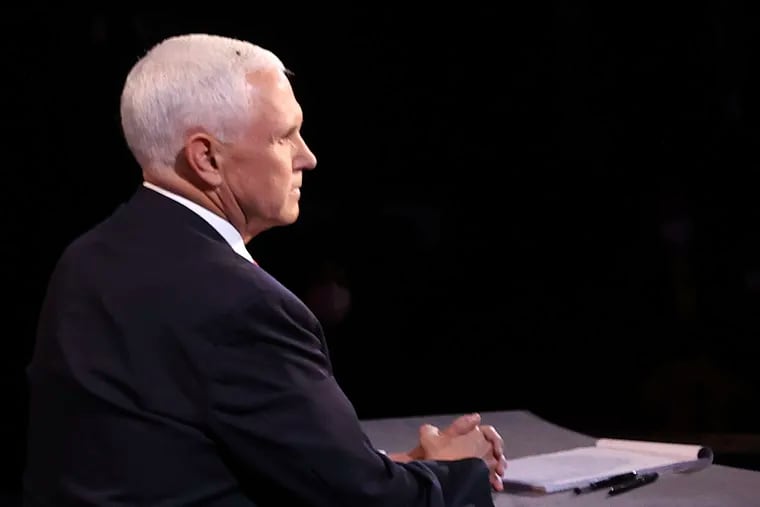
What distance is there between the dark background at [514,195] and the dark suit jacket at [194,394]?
61.1 inches

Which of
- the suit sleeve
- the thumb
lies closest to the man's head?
the suit sleeve

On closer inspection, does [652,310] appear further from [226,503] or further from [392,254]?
[226,503]

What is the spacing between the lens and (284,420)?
3.40ft

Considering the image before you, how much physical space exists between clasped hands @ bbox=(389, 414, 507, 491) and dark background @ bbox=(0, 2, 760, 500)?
1.43 metres

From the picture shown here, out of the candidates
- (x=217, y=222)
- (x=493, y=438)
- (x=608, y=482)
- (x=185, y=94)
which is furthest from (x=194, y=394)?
(x=608, y=482)

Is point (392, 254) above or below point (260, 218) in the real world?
below

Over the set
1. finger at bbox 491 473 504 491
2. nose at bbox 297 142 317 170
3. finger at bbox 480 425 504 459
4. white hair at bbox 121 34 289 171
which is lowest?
finger at bbox 491 473 504 491

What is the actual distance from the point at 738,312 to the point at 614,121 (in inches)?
24.2

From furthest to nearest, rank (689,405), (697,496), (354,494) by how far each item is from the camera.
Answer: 1. (689,405)
2. (697,496)
3. (354,494)

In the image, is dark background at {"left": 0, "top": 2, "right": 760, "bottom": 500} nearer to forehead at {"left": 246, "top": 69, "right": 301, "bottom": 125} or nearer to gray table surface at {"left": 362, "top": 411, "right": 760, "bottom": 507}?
gray table surface at {"left": 362, "top": 411, "right": 760, "bottom": 507}

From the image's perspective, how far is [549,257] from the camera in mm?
2850

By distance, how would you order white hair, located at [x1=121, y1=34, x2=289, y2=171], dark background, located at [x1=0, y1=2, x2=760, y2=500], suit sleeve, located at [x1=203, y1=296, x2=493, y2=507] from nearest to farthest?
suit sleeve, located at [x1=203, y1=296, x2=493, y2=507]
white hair, located at [x1=121, y1=34, x2=289, y2=171]
dark background, located at [x1=0, y1=2, x2=760, y2=500]

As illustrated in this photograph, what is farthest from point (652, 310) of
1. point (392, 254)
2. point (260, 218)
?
point (260, 218)

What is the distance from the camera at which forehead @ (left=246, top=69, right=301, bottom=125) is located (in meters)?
1.19
